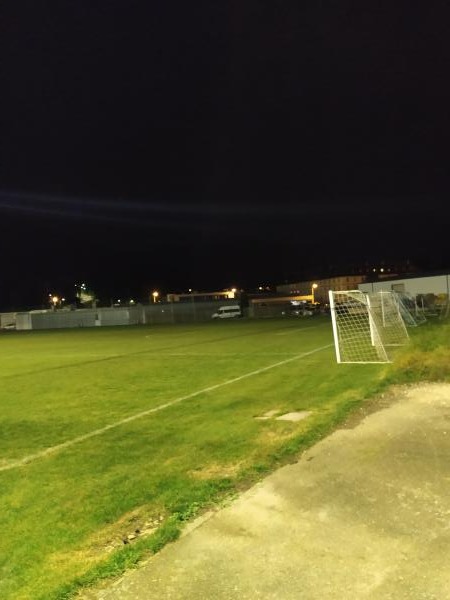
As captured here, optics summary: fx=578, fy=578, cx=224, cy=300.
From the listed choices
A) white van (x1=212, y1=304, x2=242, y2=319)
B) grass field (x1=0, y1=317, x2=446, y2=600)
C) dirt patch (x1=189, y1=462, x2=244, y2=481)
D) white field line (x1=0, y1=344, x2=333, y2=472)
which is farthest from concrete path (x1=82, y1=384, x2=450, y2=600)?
white van (x1=212, y1=304, x2=242, y2=319)

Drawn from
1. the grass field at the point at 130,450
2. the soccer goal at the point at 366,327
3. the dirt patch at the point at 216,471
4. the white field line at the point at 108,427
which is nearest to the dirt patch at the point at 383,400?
the grass field at the point at 130,450

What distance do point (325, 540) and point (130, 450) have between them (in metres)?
3.89

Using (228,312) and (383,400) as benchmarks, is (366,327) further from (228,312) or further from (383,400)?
(228,312)

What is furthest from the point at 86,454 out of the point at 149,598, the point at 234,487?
the point at 149,598

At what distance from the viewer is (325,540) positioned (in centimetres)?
402

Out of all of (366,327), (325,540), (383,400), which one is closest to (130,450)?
(325,540)

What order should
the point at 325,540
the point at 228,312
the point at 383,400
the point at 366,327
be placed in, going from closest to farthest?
the point at 325,540, the point at 383,400, the point at 366,327, the point at 228,312

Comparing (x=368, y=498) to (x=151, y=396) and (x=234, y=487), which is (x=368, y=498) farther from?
(x=151, y=396)

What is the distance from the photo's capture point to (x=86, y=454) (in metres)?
7.37

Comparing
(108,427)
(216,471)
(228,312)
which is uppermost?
(216,471)

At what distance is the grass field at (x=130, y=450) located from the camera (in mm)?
4242

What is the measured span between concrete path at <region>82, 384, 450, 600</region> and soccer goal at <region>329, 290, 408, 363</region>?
917 centimetres

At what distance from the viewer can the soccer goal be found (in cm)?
1576

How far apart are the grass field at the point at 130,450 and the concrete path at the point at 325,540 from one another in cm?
33
